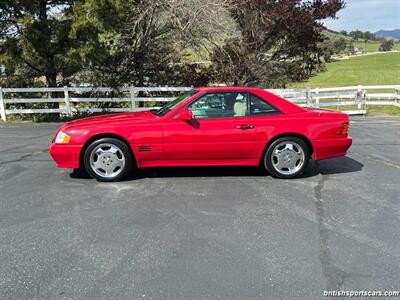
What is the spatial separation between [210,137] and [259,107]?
2.94 feet

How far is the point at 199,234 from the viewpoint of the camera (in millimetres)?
3740

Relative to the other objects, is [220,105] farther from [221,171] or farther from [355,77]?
[355,77]

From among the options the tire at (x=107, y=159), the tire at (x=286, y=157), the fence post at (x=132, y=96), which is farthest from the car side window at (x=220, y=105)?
the fence post at (x=132, y=96)

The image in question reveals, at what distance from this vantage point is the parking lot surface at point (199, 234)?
2.91 m

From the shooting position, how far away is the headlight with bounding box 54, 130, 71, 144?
5336mm

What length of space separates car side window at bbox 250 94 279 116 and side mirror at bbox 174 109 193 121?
3.14 feet

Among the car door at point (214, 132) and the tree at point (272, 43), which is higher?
the tree at point (272, 43)

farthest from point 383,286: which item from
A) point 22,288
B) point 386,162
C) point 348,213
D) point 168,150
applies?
point 386,162

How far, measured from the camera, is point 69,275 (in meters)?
3.03

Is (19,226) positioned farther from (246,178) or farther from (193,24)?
(193,24)

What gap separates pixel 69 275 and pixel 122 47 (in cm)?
1217

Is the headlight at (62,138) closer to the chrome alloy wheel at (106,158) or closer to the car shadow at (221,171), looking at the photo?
the chrome alloy wheel at (106,158)

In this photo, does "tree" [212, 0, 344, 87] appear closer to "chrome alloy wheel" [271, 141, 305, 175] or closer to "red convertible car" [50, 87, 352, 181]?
"red convertible car" [50, 87, 352, 181]

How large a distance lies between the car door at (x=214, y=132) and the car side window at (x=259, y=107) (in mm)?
93
